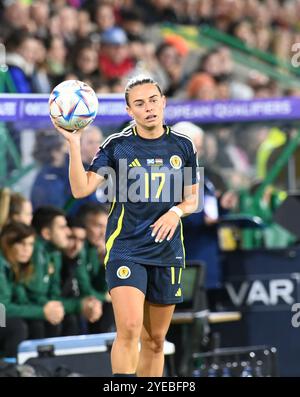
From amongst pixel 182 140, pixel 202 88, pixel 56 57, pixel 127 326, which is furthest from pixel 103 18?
pixel 127 326

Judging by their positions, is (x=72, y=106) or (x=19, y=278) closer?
(x=72, y=106)

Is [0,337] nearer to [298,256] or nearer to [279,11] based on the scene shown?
[298,256]

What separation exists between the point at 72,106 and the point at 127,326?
1354 millimetres

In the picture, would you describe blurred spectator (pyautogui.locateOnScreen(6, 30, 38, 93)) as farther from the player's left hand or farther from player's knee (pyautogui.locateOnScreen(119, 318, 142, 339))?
player's knee (pyautogui.locateOnScreen(119, 318, 142, 339))

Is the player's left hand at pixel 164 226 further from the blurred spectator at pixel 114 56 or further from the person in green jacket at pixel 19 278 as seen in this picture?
the blurred spectator at pixel 114 56

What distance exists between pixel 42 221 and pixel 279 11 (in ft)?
31.6

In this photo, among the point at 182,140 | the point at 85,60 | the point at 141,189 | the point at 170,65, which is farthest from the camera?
the point at 170,65

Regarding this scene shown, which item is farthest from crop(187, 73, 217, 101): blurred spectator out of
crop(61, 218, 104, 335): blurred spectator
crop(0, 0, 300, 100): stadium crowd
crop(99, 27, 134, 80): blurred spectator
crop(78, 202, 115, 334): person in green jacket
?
crop(61, 218, 104, 335): blurred spectator

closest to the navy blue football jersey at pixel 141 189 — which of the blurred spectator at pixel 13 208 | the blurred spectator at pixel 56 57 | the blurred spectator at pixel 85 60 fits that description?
the blurred spectator at pixel 13 208

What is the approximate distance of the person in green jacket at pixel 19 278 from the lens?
8930 millimetres

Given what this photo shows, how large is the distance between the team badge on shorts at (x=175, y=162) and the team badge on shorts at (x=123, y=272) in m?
0.72

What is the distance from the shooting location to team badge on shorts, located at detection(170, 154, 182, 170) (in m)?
7.01

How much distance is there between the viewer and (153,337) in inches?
276

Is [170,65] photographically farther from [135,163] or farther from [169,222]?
[169,222]
